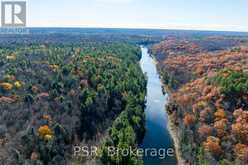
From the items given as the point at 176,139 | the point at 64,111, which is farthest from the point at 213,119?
the point at 64,111

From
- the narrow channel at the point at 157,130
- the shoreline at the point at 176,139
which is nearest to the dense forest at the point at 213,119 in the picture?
the shoreline at the point at 176,139

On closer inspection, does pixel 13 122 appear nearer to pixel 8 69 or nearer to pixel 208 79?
pixel 8 69

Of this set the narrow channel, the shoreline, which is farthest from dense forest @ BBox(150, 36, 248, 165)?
the narrow channel

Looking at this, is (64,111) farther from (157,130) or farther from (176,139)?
(176,139)

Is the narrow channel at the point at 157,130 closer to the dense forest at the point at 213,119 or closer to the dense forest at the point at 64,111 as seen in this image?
the dense forest at the point at 213,119

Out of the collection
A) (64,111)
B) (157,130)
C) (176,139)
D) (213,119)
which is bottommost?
(176,139)

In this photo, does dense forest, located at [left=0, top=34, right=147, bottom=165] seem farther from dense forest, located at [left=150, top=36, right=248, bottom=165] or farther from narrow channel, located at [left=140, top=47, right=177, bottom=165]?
dense forest, located at [left=150, top=36, right=248, bottom=165]

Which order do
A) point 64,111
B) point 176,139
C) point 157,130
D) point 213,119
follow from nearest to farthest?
1. point 213,119
2. point 64,111
3. point 176,139
4. point 157,130

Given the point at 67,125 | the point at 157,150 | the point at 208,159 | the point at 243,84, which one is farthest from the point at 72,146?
the point at 243,84

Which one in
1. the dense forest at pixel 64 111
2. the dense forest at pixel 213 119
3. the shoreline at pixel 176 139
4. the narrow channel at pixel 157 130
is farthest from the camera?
the narrow channel at pixel 157 130

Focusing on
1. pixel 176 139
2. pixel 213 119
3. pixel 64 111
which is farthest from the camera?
pixel 176 139
